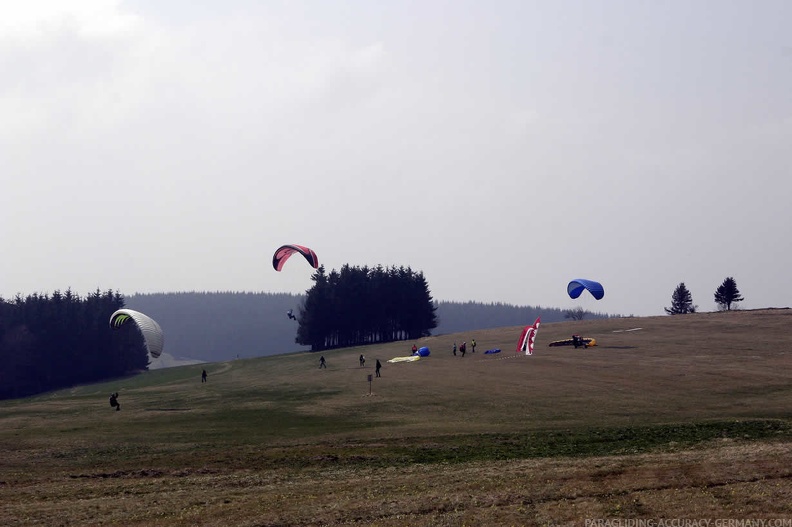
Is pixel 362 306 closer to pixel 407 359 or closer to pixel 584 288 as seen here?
pixel 407 359

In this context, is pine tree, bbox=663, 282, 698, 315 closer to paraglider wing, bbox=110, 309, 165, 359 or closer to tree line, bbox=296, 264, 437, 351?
tree line, bbox=296, 264, 437, 351

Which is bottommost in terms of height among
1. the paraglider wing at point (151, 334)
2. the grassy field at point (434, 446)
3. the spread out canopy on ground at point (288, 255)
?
the grassy field at point (434, 446)

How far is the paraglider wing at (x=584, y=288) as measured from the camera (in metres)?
66.9

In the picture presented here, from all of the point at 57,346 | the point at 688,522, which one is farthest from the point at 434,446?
the point at 57,346

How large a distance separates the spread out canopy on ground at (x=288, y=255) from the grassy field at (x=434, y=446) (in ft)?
35.6

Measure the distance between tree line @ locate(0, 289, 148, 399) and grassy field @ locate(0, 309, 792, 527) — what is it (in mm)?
56893

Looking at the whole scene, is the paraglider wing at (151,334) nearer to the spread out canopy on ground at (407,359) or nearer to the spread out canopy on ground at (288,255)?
the spread out canopy on ground at (288,255)

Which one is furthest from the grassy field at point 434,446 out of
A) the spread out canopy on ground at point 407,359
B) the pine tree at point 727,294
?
the pine tree at point 727,294

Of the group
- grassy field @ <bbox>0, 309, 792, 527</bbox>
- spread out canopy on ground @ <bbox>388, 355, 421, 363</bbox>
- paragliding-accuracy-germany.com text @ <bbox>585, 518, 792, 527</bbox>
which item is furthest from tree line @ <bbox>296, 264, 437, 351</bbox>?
paragliding-accuracy-germany.com text @ <bbox>585, 518, 792, 527</bbox>

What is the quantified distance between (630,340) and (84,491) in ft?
204

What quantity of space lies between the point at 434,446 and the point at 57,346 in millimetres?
101826

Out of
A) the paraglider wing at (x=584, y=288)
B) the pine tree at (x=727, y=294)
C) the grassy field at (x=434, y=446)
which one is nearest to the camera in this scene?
the grassy field at (x=434, y=446)

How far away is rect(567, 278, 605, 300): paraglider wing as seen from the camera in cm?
6694

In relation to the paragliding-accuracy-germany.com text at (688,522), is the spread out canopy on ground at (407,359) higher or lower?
higher
